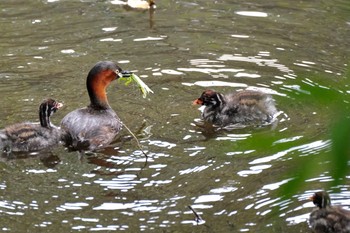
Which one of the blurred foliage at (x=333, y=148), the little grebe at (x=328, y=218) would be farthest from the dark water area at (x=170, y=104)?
the little grebe at (x=328, y=218)

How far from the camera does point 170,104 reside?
702cm

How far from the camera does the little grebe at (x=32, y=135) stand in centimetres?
595

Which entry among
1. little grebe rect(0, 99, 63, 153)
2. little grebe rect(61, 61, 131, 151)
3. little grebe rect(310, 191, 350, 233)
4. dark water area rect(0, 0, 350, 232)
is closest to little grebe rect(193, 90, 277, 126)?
dark water area rect(0, 0, 350, 232)

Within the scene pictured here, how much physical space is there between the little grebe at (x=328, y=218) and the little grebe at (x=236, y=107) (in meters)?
2.20

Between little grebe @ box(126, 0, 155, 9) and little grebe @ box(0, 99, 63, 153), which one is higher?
little grebe @ box(126, 0, 155, 9)

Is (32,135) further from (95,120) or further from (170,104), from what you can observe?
(170,104)

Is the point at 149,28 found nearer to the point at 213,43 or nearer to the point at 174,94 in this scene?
the point at 213,43

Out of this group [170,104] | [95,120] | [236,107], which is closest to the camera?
[95,120]

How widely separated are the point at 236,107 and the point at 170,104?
0.73 m

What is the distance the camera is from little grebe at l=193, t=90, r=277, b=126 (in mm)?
6598

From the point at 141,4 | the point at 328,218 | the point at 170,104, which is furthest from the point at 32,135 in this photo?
the point at 141,4

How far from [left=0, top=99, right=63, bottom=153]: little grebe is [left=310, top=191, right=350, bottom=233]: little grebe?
2.63 meters

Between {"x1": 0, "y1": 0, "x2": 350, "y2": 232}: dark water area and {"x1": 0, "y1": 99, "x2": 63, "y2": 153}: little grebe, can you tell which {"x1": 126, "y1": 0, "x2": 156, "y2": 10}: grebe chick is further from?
{"x1": 0, "y1": 99, "x2": 63, "y2": 153}: little grebe

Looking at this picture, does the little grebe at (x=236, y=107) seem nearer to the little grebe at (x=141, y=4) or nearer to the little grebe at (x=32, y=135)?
the little grebe at (x=32, y=135)
